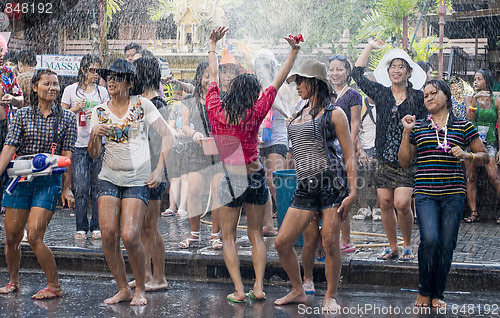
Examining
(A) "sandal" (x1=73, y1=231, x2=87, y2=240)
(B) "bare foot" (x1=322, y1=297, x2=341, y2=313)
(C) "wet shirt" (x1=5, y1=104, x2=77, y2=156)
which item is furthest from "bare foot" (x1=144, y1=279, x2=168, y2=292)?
(A) "sandal" (x1=73, y1=231, x2=87, y2=240)

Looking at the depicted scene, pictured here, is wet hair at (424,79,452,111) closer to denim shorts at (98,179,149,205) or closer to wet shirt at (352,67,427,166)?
wet shirt at (352,67,427,166)

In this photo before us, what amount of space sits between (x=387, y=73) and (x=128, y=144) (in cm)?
297

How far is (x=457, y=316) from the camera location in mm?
5340

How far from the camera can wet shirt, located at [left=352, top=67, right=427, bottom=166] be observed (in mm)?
6652

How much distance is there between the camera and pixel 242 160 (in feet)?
19.0

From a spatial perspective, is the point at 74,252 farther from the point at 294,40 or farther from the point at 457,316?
the point at 457,316

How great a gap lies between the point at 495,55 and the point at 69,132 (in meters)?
15.7

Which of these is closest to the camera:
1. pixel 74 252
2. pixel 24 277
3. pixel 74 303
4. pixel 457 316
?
pixel 457 316

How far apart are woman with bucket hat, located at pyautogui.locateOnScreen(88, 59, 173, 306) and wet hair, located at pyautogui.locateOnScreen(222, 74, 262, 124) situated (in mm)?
530

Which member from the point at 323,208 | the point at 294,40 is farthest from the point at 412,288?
the point at 294,40

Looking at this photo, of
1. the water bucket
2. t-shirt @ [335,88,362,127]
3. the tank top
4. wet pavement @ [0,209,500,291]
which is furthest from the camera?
the tank top

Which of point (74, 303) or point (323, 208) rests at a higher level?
point (323, 208)

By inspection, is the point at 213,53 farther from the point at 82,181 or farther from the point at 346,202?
the point at 82,181

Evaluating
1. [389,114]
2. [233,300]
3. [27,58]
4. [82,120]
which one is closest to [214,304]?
[233,300]
